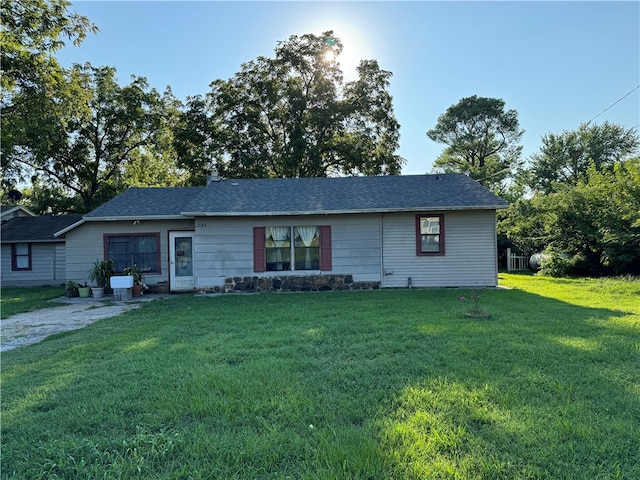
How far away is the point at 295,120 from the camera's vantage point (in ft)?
71.9

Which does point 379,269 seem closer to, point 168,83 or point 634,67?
point 634,67

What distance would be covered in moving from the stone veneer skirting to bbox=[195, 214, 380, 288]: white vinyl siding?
0.15m

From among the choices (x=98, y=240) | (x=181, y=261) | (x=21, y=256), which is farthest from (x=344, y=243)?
(x=21, y=256)

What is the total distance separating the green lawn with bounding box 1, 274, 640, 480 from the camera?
7.72 feet

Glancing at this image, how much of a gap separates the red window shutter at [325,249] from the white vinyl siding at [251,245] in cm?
12

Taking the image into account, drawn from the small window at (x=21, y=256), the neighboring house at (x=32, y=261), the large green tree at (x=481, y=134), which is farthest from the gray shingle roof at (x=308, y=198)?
the large green tree at (x=481, y=134)

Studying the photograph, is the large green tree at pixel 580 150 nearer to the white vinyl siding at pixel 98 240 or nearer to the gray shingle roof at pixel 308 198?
the gray shingle roof at pixel 308 198

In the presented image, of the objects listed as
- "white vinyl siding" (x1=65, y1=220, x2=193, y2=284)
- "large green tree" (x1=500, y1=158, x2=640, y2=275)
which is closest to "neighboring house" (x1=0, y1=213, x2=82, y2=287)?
"white vinyl siding" (x1=65, y1=220, x2=193, y2=284)

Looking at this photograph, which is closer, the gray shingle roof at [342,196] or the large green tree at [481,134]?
the gray shingle roof at [342,196]

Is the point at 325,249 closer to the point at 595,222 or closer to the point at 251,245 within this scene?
the point at 251,245

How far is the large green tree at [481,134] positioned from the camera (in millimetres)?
31531

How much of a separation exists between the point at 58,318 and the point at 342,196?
8.03 meters

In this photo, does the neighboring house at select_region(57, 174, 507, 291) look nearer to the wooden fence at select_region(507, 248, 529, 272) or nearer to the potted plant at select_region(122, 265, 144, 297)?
the potted plant at select_region(122, 265, 144, 297)

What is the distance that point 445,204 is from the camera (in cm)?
1112
